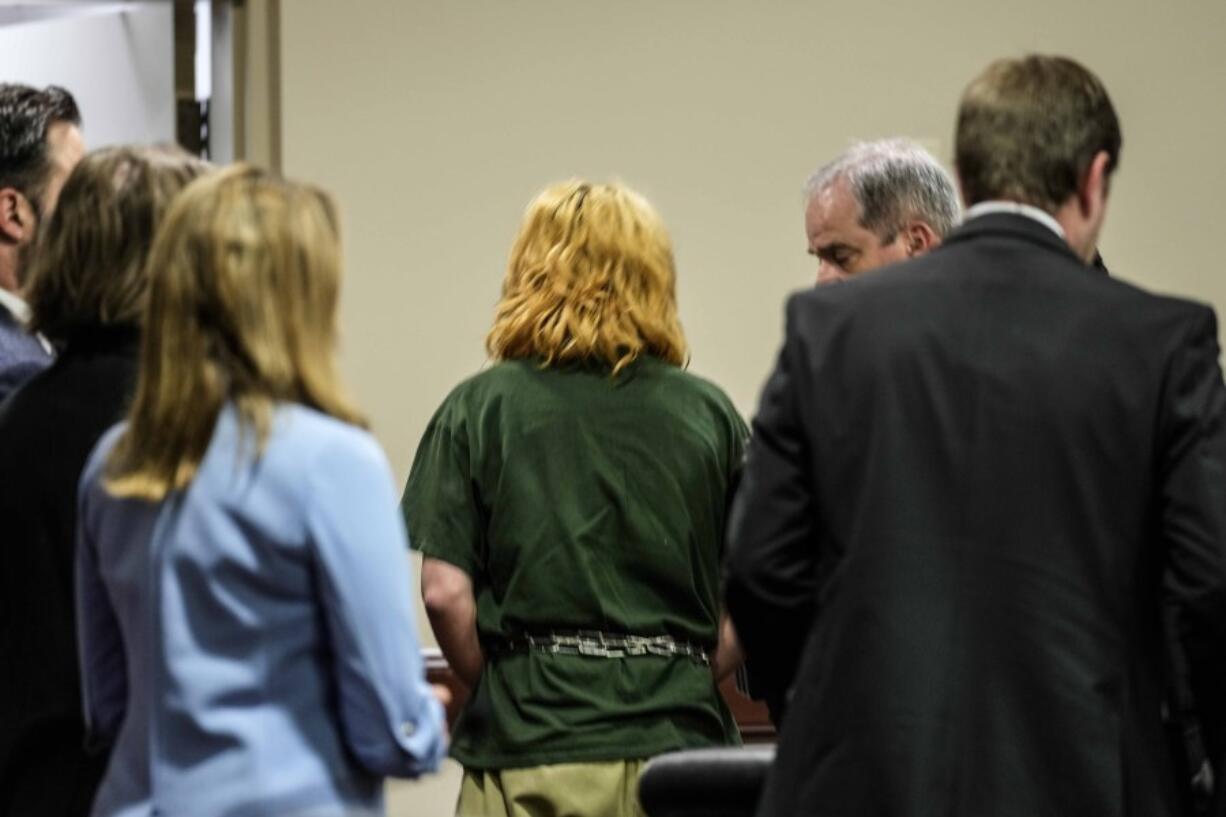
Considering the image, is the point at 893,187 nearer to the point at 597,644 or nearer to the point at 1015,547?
the point at 597,644

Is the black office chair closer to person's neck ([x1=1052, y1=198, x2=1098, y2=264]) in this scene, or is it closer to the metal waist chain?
the metal waist chain

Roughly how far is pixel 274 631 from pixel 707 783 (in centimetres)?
75

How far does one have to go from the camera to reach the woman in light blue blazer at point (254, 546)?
201 cm

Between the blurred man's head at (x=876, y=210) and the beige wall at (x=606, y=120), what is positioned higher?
the blurred man's head at (x=876, y=210)

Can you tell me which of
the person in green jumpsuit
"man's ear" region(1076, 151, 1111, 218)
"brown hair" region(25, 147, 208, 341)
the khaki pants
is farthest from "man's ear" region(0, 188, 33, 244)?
"man's ear" region(1076, 151, 1111, 218)

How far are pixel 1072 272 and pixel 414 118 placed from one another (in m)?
2.66

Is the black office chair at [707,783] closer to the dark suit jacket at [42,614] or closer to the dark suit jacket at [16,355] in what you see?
the dark suit jacket at [42,614]

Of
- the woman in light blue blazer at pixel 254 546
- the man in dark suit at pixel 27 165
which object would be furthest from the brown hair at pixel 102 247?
the man in dark suit at pixel 27 165

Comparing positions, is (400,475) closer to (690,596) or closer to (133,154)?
(690,596)

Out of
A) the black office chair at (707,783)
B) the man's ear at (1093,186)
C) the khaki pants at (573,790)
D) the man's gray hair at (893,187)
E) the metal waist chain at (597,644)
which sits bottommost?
the khaki pants at (573,790)

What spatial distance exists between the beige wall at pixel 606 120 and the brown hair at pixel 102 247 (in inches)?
95.1

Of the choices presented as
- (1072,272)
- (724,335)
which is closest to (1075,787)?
(1072,272)

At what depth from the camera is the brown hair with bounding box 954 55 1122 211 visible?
7.80 feet

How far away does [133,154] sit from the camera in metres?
2.41
